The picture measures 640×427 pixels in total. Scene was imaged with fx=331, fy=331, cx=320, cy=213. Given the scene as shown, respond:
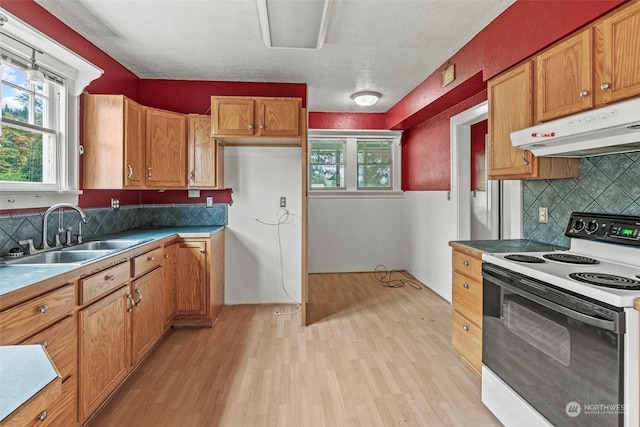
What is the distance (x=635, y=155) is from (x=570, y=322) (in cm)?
98

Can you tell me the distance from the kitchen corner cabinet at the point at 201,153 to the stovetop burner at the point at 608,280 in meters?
2.96

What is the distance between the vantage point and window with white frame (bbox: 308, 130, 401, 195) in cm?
518

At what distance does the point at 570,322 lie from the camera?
1.36 m

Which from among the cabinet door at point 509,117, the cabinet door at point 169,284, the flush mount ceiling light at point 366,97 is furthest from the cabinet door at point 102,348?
the flush mount ceiling light at point 366,97

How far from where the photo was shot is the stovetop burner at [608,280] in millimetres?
1269

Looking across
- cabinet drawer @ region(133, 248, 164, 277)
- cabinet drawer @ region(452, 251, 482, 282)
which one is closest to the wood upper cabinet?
cabinet drawer @ region(133, 248, 164, 277)

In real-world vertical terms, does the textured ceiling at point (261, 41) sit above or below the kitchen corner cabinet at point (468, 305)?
above

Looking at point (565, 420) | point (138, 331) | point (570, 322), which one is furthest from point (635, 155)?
point (138, 331)

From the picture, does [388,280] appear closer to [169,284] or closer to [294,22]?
[169,284]

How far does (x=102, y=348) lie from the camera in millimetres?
1854

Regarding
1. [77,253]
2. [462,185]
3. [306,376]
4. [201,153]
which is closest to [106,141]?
[201,153]

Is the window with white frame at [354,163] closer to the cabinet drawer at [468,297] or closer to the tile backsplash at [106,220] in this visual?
the tile backsplash at [106,220]

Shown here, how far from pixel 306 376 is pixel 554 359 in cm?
149

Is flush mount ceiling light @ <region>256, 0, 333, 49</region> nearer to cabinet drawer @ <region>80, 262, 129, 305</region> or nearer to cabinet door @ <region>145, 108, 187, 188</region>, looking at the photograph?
cabinet door @ <region>145, 108, 187, 188</region>
